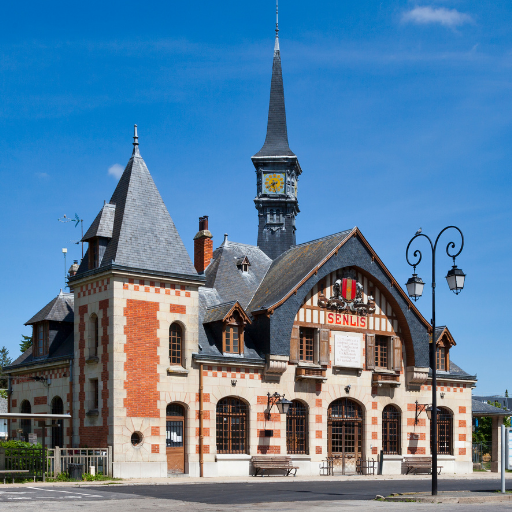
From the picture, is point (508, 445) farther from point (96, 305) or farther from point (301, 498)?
point (96, 305)

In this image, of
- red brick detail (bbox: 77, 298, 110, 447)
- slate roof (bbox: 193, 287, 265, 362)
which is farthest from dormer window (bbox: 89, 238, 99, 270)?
slate roof (bbox: 193, 287, 265, 362)

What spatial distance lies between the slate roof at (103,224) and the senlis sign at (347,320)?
10009 mm

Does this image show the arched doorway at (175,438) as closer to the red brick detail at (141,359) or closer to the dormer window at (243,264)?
the red brick detail at (141,359)

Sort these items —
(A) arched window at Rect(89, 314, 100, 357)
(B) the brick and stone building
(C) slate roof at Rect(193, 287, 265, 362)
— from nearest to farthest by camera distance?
(B) the brick and stone building < (A) arched window at Rect(89, 314, 100, 357) < (C) slate roof at Rect(193, 287, 265, 362)

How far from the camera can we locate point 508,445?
22484 mm

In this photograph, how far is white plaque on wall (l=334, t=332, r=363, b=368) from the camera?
35156 mm

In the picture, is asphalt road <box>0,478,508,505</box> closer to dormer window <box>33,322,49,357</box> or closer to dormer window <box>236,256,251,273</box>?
dormer window <box>33,322,49,357</box>

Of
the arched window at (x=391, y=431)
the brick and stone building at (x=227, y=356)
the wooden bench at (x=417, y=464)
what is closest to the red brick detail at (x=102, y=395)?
the brick and stone building at (x=227, y=356)

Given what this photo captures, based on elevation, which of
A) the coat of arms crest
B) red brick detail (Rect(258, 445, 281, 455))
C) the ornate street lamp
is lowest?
red brick detail (Rect(258, 445, 281, 455))

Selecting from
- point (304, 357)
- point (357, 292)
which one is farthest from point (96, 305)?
point (357, 292)

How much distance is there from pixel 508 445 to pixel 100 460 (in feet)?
44.3

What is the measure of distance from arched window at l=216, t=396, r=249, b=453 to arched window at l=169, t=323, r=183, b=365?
254cm

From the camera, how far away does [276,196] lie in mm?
42531

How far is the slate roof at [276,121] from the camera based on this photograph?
1740 inches
